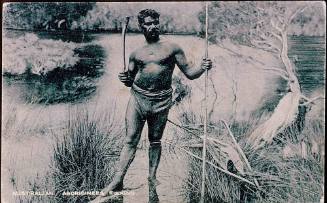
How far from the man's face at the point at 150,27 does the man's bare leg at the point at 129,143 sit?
0.42m

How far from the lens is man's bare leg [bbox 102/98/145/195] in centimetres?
299

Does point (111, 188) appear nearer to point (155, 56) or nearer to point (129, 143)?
point (129, 143)

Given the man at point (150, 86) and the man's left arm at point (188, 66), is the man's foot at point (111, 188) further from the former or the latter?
the man's left arm at point (188, 66)

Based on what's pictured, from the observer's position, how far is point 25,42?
9.99ft

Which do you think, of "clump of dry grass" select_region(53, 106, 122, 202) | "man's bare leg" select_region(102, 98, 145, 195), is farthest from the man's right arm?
"clump of dry grass" select_region(53, 106, 122, 202)

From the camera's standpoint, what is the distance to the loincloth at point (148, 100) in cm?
296

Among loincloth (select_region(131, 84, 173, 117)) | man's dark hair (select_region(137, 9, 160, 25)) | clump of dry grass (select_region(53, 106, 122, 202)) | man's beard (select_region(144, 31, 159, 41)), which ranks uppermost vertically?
man's dark hair (select_region(137, 9, 160, 25))

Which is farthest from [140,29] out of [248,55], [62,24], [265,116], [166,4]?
[265,116]

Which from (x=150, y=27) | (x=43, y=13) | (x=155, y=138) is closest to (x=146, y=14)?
(x=150, y=27)

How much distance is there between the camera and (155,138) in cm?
301

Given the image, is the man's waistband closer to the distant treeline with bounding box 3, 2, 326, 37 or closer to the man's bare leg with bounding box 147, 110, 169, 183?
the man's bare leg with bounding box 147, 110, 169, 183

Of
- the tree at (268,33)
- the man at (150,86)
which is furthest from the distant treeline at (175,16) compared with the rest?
the man at (150,86)

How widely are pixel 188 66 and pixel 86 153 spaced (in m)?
0.84

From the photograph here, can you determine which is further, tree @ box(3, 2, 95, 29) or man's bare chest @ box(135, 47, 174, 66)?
tree @ box(3, 2, 95, 29)
